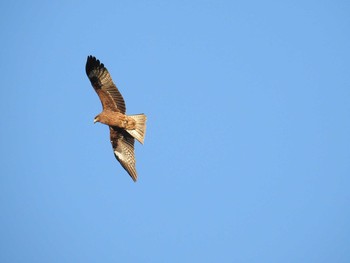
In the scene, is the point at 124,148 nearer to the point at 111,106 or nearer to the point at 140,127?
the point at 140,127

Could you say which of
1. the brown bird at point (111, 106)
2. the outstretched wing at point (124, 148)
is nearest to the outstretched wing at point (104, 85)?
the brown bird at point (111, 106)

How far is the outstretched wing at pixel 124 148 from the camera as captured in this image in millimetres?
20156

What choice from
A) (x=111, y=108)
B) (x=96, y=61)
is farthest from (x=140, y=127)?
(x=96, y=61)

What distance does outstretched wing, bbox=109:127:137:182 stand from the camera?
20.2m

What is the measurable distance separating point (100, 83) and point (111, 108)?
2.68 feet

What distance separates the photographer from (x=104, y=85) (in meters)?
19.2

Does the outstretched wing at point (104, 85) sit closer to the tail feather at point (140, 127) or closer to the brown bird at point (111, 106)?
the brown bird at point (111, 106)

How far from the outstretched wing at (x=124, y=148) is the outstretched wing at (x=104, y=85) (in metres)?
0.94

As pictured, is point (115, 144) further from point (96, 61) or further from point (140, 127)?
point (96, 61)

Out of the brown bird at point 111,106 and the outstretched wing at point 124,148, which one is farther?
the outstretched wing at point 124,148

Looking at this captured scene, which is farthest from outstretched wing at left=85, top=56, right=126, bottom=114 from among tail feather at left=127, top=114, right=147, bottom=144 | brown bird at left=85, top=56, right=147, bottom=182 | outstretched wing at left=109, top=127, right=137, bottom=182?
outstretched wing at left=109, top=127, right=137, bottom=182

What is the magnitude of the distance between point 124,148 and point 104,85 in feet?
7.33

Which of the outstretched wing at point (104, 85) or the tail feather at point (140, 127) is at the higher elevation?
the outstretched wing at point (104, 85)

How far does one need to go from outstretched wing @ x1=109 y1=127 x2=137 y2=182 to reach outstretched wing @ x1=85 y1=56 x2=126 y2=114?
938 mm
